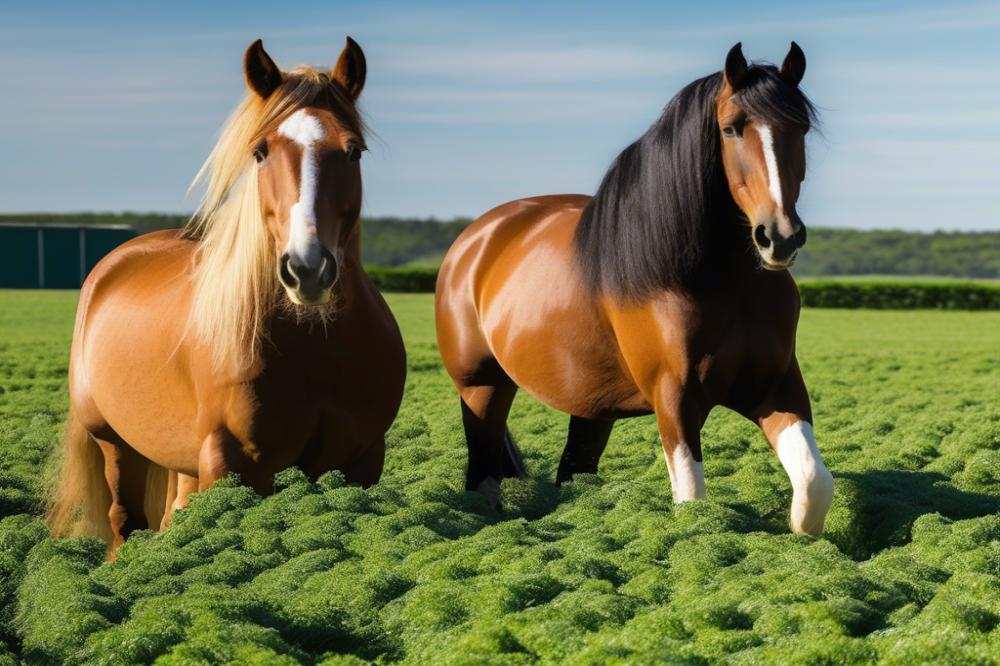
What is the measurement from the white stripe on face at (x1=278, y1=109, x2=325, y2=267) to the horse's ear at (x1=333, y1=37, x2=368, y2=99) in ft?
1.20

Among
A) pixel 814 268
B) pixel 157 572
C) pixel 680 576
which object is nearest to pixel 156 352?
pixel 157 572

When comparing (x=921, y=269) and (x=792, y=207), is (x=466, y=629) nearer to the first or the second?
(x=792, y=207)

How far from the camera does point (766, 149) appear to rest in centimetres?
479

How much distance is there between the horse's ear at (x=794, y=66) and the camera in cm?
512

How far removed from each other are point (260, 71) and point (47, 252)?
39.5 metres

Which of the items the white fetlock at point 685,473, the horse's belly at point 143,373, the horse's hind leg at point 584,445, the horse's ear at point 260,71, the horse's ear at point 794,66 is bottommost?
the horse's hind leg at point 584,445

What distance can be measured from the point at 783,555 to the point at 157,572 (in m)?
2.43

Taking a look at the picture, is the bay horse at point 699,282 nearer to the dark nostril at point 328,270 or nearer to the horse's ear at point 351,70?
the horse's ear at point 351,70

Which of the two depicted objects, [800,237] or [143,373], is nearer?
[800,237]

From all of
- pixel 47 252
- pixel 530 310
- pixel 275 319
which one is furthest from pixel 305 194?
pixel 47 252

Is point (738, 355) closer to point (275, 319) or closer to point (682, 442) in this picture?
point (682, 442)

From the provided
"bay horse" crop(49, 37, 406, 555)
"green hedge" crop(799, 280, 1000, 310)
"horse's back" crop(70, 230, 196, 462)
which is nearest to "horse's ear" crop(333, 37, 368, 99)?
"bay horse" crop(49, 37, 406, 555)

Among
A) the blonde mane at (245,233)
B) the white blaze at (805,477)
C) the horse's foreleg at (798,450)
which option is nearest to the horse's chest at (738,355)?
the horse's foreleg at (798,450)

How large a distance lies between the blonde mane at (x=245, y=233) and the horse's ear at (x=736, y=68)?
1.54m
